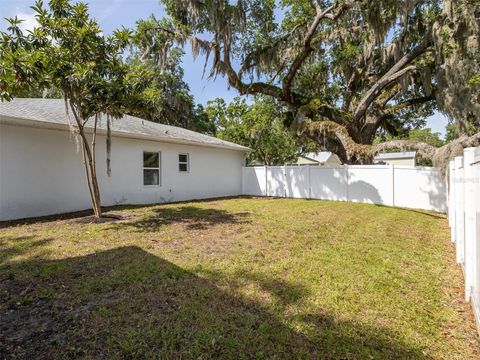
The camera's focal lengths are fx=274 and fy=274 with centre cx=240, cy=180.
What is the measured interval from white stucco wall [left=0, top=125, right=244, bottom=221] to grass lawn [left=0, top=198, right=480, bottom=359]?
195cm

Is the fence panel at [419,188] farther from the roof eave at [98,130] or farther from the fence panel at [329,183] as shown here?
the roof eave at [98,130]

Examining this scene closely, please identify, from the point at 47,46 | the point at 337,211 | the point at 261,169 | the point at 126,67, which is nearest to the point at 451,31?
the point at 337,211

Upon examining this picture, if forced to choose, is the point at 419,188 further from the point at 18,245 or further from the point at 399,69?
the point at 18,245

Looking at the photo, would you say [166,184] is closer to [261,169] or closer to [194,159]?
[194,159]

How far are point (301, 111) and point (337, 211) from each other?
5.16 metres

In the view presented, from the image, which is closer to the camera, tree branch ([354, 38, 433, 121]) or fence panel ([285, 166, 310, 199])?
tree branch ([354, 38, 433, 121])

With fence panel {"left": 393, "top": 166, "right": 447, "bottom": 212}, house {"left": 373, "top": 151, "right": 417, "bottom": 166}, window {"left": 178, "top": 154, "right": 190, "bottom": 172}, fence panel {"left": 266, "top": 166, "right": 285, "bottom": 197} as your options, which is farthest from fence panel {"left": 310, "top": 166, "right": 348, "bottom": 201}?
house {"left": 373, "top": 151, "right": 417, "bottom": 166}

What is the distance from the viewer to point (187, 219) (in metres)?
6.95

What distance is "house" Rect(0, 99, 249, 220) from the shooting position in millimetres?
6871

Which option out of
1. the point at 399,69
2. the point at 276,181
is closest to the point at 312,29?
the point at 399,69

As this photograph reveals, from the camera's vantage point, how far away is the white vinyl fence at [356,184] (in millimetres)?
8773

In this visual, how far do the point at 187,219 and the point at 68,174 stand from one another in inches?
156

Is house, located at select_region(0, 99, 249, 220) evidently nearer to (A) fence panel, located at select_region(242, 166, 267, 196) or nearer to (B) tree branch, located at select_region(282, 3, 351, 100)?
(A) fence panel, located at select_region(242, 166, 267, 196)

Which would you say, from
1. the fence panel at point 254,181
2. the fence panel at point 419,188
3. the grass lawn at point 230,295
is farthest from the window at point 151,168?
the fence panel at point 419,188
